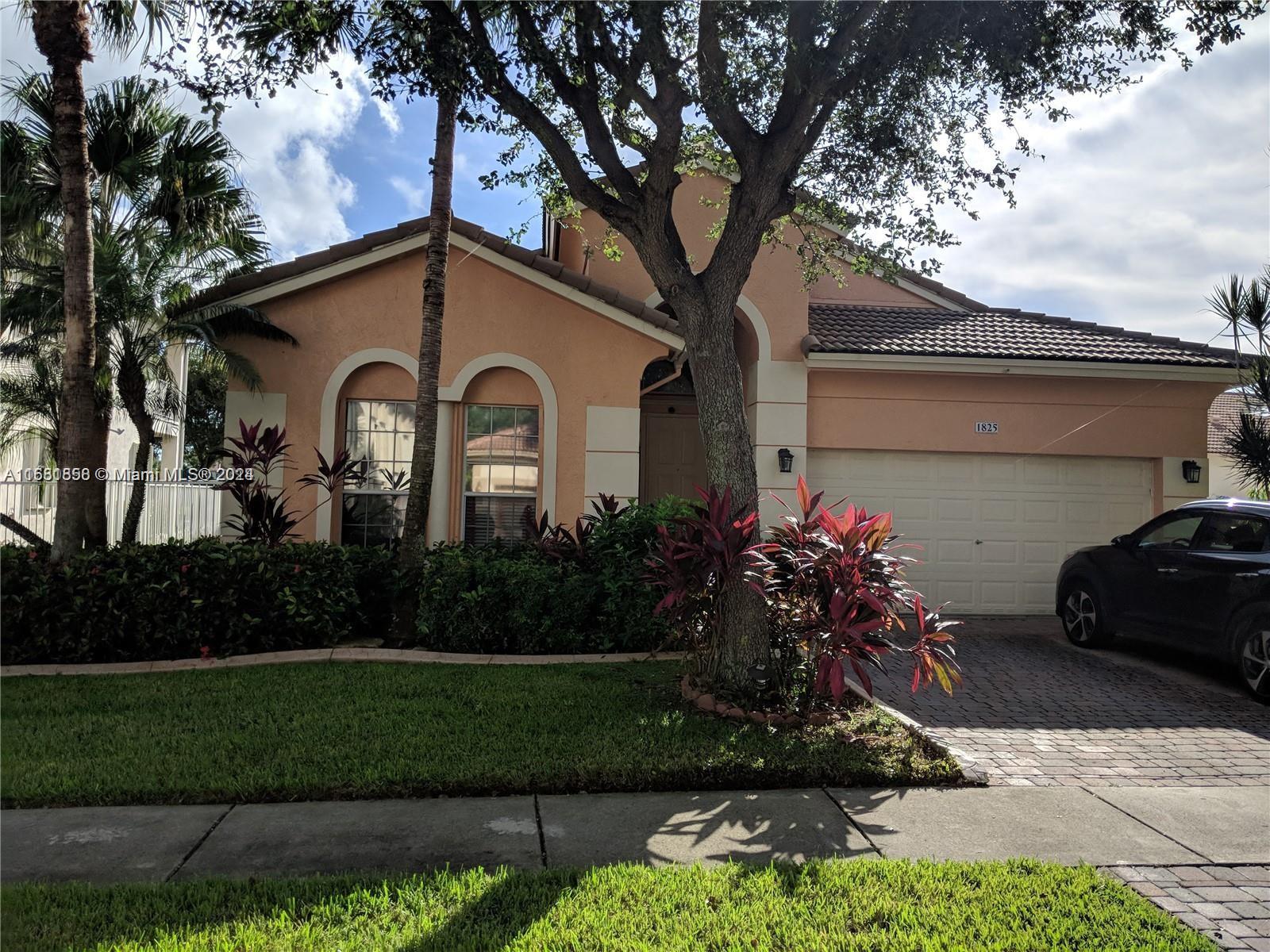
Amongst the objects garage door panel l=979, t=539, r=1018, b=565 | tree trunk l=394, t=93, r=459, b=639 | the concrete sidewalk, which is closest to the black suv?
garage door panel l=979, t=539, r=1018, b=565

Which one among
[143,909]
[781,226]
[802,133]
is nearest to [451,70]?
[802,133]

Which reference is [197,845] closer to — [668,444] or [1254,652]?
[1254,652]

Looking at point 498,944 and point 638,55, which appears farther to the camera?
point 638,55

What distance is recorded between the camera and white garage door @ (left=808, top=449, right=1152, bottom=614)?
1257 cm

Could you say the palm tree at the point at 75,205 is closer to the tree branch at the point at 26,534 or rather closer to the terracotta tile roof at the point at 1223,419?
the tree branch at the point at 26,534

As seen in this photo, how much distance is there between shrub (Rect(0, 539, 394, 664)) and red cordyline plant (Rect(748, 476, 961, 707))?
4.50 meters

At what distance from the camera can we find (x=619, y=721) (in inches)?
245

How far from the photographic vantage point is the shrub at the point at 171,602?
7953 millimetres

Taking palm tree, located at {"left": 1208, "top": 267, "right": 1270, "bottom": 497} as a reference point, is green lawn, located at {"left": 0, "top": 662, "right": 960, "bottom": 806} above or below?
below

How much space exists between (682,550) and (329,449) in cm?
584

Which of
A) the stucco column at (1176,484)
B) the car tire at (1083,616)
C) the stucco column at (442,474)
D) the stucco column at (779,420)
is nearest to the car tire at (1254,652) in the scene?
the car tire at (1083,616)

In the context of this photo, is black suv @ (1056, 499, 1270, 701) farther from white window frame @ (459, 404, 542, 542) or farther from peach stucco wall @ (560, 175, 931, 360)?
white window frame @ (459, 404, 542, 542)

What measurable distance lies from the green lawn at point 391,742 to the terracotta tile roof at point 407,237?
4.91 m

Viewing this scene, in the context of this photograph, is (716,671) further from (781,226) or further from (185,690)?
(781,226)
